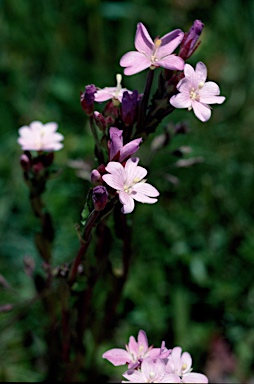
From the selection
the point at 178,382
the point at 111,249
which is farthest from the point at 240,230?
the point at 178,382

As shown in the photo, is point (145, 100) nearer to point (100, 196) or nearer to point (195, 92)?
point (195, 92)

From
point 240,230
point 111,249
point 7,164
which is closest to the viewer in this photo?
point 111,249

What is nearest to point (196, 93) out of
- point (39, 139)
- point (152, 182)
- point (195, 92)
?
point (195, 92)

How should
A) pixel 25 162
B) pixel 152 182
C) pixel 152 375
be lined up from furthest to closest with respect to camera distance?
pixel 152 182, pixel 25 162, pixel 152 375

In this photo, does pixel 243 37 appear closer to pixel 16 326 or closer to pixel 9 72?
pixel 9 72

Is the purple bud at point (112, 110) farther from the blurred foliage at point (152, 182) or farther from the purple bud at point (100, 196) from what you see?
the blurred foliage at point (152, 182)

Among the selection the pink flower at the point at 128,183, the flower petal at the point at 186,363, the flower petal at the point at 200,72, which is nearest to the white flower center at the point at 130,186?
the pink flower at the point at 128,183
